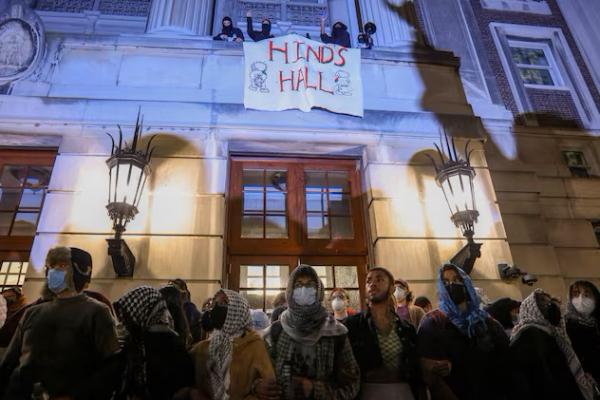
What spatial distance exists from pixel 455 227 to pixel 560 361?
8.61 ft

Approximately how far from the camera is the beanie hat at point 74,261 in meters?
2.61

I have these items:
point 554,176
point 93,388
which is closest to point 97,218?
point 93,388

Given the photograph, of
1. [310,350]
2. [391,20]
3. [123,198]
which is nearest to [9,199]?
[123,198]

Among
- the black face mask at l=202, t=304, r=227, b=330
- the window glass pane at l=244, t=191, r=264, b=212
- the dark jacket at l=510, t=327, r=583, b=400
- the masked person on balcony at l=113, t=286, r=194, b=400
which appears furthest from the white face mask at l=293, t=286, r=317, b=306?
the window glass pane at l=244, t=191, r=264, b=212

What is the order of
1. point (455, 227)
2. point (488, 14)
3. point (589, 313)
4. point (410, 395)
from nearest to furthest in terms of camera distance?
point (410, 395)
point (589, 313)
point (455, 227)
point (488, 14)

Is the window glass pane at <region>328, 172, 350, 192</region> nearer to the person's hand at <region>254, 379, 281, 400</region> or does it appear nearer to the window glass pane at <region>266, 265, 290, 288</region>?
the window glass pane at <region>266, 265, 290, 288</region>

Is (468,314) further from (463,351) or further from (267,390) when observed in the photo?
(267,390)

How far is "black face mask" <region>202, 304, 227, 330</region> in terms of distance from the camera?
251 cm

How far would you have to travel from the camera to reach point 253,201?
5.68 metres

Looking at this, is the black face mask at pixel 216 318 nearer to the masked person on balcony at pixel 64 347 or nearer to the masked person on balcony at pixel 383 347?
the masked person on balcony at pixel 64 347

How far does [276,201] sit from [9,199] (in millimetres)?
3822

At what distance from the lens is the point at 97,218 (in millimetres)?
4949

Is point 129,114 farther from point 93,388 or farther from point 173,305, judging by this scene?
A: point 93,388

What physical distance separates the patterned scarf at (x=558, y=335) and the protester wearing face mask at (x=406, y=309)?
873 mm
